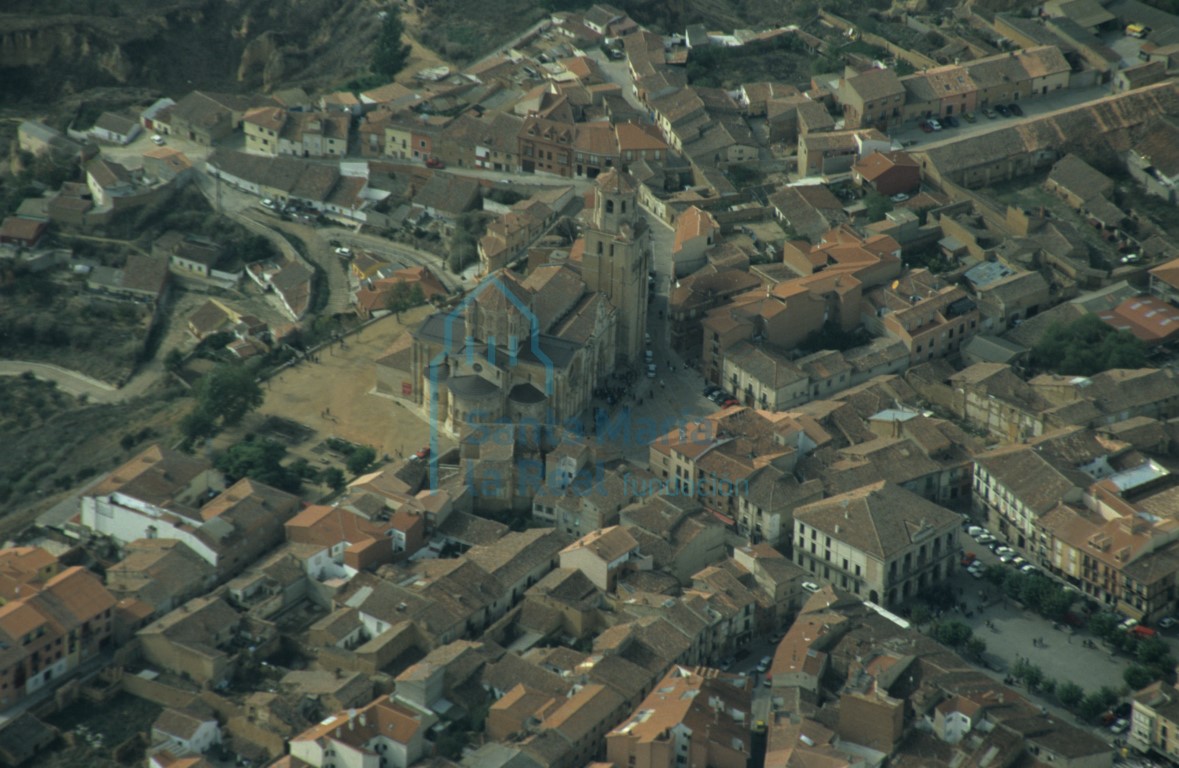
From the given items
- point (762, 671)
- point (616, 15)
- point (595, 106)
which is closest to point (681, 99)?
point (595, 106)

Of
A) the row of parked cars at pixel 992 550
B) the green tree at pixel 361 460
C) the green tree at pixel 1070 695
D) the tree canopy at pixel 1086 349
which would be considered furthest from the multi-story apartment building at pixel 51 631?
the tree canopy at pixel 1086 349

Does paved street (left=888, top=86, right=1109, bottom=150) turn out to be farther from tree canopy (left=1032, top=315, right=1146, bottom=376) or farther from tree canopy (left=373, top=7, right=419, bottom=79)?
tree canopy (left=373, top=7, right=419, bottom=79)

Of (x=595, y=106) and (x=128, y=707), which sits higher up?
(x=595, y=106)

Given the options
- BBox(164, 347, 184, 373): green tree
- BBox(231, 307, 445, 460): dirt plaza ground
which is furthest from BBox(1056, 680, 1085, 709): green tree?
BBox(164, 347, 184, 373): green tree

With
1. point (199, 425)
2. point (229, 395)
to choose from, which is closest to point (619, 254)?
point (229, 395)

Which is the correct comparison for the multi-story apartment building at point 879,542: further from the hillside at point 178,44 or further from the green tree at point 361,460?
the hillside at point 178,44

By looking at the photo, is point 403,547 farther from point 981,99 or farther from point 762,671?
point 981,99
